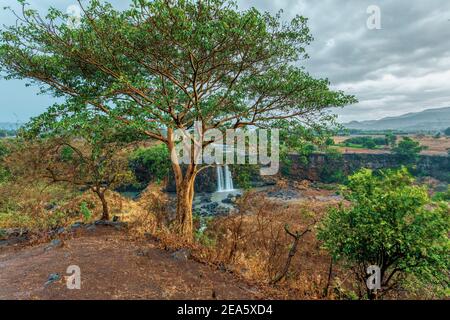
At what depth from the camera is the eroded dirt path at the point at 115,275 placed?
4.59 m

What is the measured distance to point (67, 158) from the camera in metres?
9.41

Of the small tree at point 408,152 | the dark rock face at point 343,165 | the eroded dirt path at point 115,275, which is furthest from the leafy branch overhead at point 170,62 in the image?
the small tree at point 408,152

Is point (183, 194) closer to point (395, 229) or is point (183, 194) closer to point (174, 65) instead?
point (174, 65)

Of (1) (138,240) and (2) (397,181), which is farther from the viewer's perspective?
(1) (138,240)

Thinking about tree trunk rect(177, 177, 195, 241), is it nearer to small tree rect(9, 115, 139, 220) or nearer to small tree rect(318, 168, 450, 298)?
A: small tree rect(9, 115, 139, 220)

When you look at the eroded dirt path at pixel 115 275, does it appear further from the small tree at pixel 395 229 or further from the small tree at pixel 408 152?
the small tree at pixel 408 152

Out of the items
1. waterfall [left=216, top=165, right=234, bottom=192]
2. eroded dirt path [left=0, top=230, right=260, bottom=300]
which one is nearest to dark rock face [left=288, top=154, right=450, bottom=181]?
waterfall [left=216, top=165, right=234, bottom=192]

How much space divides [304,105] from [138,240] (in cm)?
681

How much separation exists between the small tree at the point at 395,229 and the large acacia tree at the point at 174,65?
12.7 feet

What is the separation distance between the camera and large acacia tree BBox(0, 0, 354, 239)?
6.17m

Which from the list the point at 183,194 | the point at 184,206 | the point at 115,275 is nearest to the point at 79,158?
the point at 183,194

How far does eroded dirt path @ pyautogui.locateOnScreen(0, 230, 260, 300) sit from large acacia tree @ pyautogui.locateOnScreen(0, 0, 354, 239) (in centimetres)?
267

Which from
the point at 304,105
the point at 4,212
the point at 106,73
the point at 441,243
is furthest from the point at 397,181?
the point at 4,212
